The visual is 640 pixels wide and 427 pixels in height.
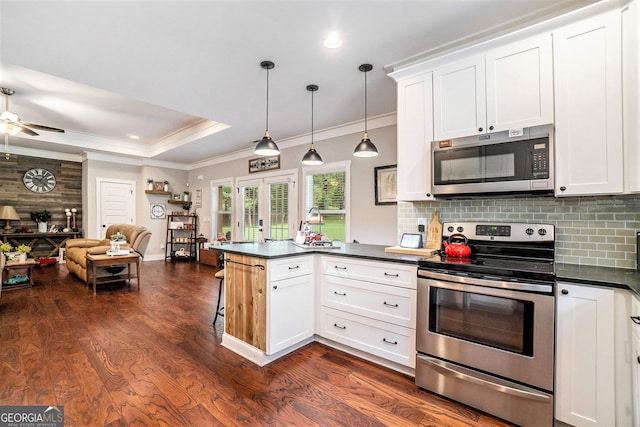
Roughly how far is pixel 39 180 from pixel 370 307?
8.30 metres

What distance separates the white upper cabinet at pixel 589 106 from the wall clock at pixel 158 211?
8.12m

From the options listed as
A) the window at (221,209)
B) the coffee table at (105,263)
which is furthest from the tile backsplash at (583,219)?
the window at (221,209)

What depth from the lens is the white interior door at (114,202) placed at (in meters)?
6.78

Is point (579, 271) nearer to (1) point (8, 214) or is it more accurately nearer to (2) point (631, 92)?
(2) point (631, 92)

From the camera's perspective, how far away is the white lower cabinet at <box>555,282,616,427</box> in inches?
57.6

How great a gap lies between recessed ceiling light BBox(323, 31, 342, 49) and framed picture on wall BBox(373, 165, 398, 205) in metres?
1.94

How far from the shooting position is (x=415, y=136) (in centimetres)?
250

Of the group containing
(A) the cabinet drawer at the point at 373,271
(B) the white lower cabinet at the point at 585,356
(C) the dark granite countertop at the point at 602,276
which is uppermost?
(C) the dark granite countertop at the point at 602,276

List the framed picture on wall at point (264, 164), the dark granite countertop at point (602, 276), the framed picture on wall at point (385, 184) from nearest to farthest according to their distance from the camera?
the dark granite countertop at point (602, 276) < the framed picture on wall at point (385, 184) < the framed picture on wall at point (264, 164)

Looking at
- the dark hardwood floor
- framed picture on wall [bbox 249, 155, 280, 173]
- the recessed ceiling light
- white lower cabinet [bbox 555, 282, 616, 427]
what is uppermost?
the recessed ceiling light

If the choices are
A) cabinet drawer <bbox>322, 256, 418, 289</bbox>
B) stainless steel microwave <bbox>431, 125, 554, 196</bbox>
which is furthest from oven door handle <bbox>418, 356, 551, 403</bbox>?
stainless steel microwave <bbox>431, 125, 554, 196</bbox>

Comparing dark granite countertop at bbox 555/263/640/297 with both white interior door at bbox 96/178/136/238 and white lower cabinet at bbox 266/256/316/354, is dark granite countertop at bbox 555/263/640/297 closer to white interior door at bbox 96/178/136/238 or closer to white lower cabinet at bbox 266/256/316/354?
white lower cabinet at bbox 266/256/316/354

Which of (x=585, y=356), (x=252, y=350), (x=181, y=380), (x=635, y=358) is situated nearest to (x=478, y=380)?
(x=585, y=356)

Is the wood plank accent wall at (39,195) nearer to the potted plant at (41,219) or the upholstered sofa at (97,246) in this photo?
the potted plant at (41,219)
